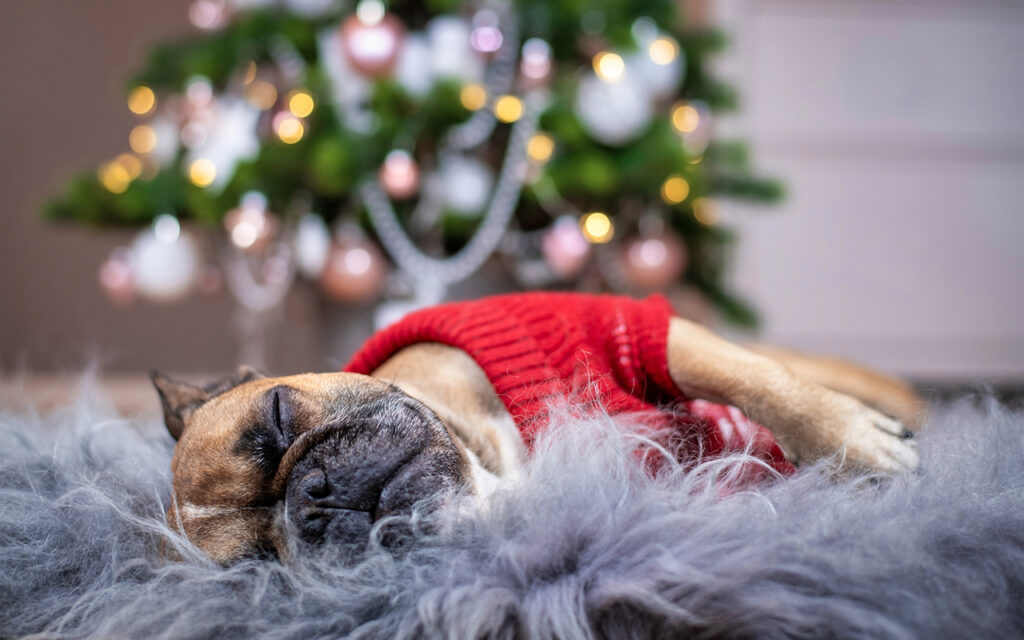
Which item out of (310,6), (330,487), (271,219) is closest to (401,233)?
(271,219)

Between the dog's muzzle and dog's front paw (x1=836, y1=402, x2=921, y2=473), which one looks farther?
dog's front paw (x1=836, y1=402, x2=921, y2=473)

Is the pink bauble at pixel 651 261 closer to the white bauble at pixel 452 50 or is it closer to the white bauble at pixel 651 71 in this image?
the white bauble at pixel 651 71

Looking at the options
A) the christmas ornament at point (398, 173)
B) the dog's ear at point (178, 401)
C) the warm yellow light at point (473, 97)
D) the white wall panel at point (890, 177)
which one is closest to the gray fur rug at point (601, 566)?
the dog's ear at point (178, 401)

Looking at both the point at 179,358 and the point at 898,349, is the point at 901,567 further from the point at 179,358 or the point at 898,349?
the point at 179,358

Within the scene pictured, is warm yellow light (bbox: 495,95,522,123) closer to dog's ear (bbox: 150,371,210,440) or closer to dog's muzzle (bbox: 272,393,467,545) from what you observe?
dog's ear (bbox: 150,371,210,440)

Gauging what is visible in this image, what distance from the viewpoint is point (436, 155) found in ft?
6.51

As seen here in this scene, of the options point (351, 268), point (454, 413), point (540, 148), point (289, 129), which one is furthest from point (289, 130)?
point (454, 413)

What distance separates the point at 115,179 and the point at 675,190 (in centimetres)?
137

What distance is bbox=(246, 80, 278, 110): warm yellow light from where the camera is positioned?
2.00m

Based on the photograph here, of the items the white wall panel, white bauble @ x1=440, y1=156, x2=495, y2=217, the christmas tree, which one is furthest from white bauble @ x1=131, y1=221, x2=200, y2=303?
the white wall panel

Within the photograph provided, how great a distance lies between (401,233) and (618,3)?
73cm

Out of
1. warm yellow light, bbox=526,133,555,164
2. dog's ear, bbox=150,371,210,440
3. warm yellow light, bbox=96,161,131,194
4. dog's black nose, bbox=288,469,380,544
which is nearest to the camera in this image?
dog's black nose, bbox=288,469,380,544

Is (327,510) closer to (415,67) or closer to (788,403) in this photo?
(788,403)

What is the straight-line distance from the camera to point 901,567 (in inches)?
22.1
